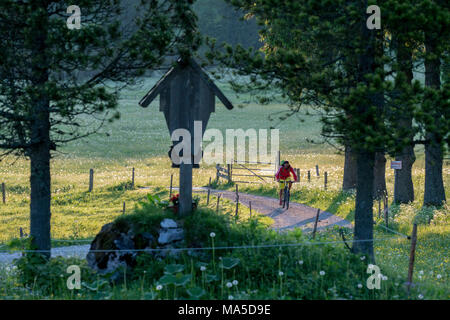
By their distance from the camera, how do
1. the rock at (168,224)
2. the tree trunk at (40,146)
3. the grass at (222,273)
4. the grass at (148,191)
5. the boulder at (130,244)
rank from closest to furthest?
1. the grass at (222,273)
2. the boulder at (130,244)
3. the rock at (168,224)
4. the tree trunk at (40,146)
5. the grass at (148,191)

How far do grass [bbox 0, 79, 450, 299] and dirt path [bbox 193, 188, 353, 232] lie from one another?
0.56m

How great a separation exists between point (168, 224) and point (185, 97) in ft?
7.66

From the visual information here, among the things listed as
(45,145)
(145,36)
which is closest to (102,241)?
(45,145)

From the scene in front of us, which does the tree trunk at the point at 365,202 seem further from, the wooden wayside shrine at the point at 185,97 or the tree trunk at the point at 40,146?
the tree trunk at the point at 40,146

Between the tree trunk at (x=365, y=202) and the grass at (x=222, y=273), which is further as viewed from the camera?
the tree trunk at (x=365, y=202)

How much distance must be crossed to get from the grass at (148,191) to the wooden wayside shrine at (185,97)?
131 cm

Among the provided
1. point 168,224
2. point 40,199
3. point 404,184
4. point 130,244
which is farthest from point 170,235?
point 404,184

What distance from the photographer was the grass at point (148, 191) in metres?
13.0

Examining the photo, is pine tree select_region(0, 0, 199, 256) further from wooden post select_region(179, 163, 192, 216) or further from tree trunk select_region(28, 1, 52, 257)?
wooden post select_region(179, 163, 192, 216)

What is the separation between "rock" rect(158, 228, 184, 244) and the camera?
938cm

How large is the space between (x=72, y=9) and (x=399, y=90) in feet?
19.9

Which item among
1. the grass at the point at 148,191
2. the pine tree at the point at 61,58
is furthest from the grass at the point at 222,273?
the pine tree at the point at 61,58

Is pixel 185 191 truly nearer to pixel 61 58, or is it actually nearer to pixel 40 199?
pixel 40 199

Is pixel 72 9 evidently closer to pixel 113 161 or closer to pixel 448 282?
pixel 448 282
